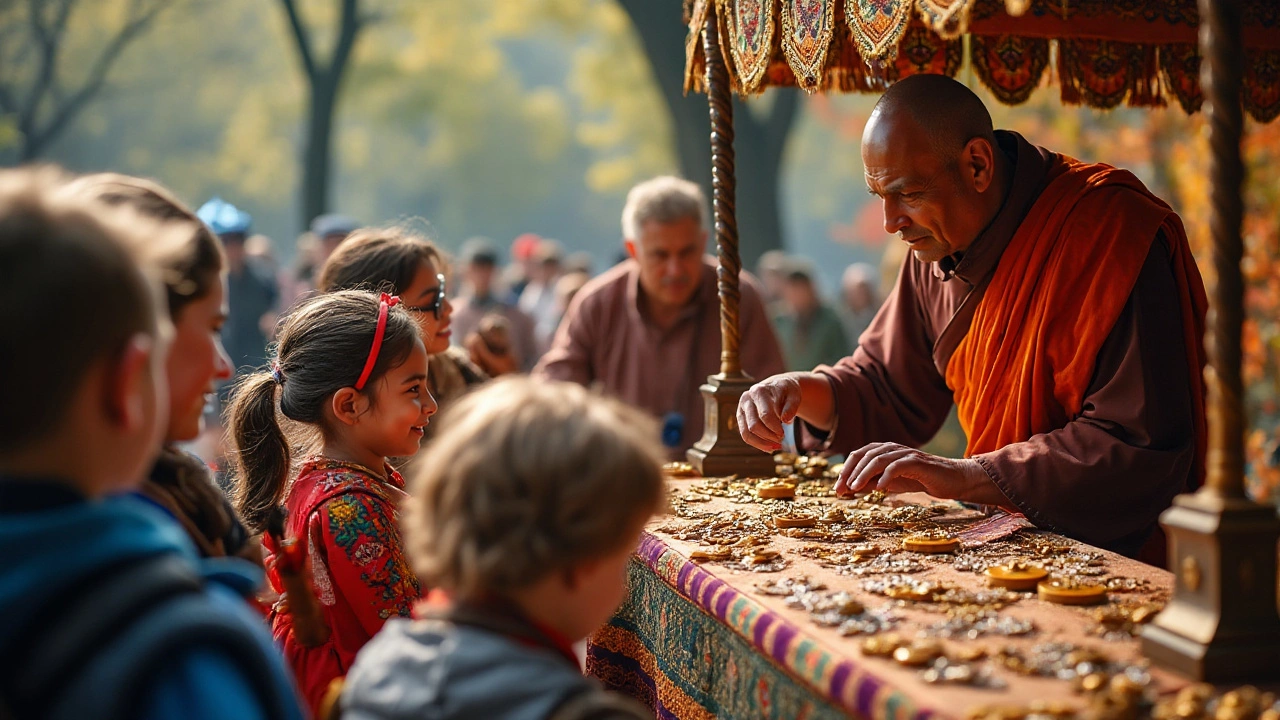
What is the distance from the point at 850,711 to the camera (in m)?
1.80

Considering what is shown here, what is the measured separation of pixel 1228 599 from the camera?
179cm

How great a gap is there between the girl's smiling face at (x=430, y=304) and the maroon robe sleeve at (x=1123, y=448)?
1794 millimetres

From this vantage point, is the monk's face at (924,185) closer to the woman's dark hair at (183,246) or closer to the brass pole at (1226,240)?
the brass pole at (1226,240)

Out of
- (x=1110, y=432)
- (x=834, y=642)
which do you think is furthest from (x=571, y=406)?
(x=1110, y=432)

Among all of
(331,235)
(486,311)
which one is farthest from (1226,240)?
(486,311)

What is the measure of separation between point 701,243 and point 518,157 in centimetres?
4168

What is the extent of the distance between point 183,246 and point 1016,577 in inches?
63.5

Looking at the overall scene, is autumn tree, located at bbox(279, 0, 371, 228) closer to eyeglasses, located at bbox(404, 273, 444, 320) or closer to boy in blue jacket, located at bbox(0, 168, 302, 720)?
eyeglasses, located at bbox(404, 273, 444, 320)

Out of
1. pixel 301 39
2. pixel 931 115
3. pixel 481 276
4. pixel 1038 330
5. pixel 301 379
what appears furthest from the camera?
pixel 301 39

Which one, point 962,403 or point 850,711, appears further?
point 962,403

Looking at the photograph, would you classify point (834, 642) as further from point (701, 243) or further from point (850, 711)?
point (701, 243)

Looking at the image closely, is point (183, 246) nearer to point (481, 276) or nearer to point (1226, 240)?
A: point (1226, 240)

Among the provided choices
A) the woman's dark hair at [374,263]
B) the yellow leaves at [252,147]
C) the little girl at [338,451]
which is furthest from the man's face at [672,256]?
the yellow leaves at [252,147]

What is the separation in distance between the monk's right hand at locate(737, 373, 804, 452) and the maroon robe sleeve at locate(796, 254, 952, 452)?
39cm
